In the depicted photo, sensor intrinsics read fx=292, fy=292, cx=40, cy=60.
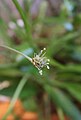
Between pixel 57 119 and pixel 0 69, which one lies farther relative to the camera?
pixel 57 119

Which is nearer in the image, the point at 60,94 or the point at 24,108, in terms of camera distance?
the point at 60,94

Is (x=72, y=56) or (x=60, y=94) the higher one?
(x=72, y=56)

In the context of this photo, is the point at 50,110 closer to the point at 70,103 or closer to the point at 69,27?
the point at 70,103

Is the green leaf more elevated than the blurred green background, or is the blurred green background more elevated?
the blurred green background

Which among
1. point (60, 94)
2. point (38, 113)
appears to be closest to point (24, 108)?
point (38, 113)

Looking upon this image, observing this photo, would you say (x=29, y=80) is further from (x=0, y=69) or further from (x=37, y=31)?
(x=37, y=31)

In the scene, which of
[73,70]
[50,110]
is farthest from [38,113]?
[73,70]

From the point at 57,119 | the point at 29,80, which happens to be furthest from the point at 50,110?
the point at 29,80

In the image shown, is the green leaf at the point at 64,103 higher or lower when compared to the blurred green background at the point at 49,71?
lower
